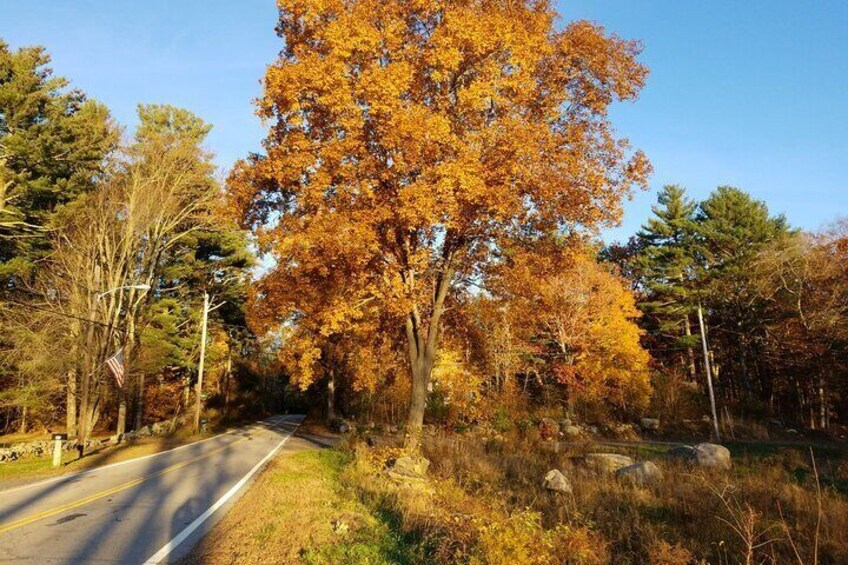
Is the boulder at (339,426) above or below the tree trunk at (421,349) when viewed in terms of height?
below

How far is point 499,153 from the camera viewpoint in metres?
11.9

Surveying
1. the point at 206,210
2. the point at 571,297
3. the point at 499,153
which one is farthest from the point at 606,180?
the point at 206,210

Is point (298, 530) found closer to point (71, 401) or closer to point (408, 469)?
point (408, 469)

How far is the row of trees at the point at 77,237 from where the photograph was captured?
26.7m

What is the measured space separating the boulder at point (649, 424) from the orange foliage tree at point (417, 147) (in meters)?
28.2

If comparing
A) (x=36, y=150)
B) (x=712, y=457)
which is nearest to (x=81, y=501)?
(x=712, y=457)

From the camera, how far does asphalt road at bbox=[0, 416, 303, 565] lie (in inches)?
272

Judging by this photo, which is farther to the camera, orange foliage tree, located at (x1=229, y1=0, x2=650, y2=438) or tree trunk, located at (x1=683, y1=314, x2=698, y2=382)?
tree trunk, located at (x1=683, y1=314, x2=698, y2=382)

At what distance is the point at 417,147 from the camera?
36.8ft

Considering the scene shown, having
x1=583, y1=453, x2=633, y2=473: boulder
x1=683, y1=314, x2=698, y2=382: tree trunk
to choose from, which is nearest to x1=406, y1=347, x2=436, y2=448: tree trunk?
x1=583, y1=453, x2=633, y2=473: boulder

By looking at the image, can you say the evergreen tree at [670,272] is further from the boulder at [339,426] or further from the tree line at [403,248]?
the boulder at [339,426]

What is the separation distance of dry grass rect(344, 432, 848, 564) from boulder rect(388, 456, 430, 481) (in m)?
0.41

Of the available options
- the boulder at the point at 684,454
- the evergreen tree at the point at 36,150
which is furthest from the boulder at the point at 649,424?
the evergreen tree at the point at 36,150

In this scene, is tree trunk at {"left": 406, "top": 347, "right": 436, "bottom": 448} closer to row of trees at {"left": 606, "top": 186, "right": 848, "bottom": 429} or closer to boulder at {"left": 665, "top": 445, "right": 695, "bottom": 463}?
boulder at {"left": 665, "top": 445, "right": 695, "bottom": 463}
